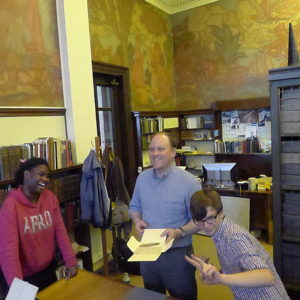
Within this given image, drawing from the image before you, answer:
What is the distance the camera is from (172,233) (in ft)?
5.86

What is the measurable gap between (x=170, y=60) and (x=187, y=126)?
1579 mm

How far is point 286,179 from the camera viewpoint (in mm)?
2467

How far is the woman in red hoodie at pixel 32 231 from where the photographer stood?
184 centimetres

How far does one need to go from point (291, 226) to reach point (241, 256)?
4.79 ft

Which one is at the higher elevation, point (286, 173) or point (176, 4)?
point (176, 4)

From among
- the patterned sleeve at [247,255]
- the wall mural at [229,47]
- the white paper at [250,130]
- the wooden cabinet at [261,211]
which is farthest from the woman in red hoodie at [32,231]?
the wall mural at [229,47]

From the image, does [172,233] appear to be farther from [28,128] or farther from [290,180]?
[28,128]

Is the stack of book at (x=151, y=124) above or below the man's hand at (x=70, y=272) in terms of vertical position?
above

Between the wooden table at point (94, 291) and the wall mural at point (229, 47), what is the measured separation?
16.4 feet

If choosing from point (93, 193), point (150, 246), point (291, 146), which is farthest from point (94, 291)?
point (291, 146)

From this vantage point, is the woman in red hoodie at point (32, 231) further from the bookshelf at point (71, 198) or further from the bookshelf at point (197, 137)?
the bookshelf at point (197, 137)

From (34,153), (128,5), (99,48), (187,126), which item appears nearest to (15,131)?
(34,153)

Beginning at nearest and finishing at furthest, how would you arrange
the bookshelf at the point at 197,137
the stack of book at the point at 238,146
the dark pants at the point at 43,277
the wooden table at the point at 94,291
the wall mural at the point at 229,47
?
the wooden table at the point at 94,291, the dark pants at the point at 43,277, the wall mural at the point at 229,47, the stack of book at the point at 238,146, the bookshelf at the point at 197,137

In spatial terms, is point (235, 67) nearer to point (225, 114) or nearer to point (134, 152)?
point (225, 114)
